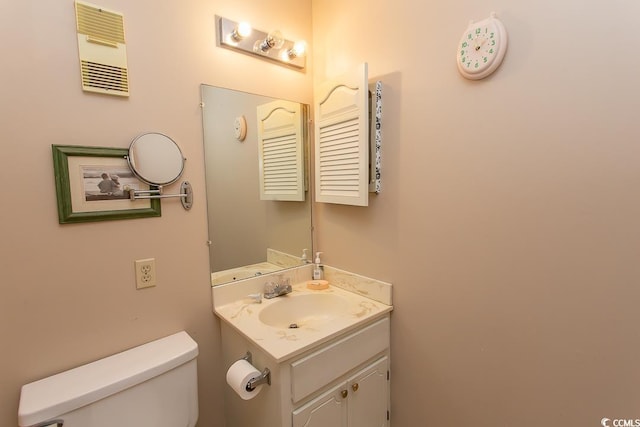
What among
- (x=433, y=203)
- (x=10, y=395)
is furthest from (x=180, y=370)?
(x=433, y=203)

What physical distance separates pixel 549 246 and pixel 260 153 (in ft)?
4.27

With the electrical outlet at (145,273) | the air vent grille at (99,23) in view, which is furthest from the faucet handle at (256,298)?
the air vent grille at (99,23)

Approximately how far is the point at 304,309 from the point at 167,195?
88 cm

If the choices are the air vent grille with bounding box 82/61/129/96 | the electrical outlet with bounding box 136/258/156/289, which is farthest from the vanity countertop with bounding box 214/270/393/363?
the air vent grille with bounding box 82/61/129/96

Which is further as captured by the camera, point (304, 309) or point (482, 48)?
point (304, 309)

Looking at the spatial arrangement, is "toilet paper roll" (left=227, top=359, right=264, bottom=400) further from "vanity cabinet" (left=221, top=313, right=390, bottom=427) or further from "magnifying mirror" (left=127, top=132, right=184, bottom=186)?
"magnifying mirror" (left=127, top=132, right=184, bottom=186)

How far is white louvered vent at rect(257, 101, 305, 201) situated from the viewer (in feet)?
5.16

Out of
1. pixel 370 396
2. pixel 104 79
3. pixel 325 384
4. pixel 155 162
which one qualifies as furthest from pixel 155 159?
pixel 370 396

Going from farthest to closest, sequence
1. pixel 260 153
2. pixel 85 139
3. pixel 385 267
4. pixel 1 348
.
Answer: pixel 260 153
pixel 385 267
pixel 85 139
pixel 1 348

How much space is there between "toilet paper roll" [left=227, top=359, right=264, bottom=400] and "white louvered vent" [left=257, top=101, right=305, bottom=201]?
83cm

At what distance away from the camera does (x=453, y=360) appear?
4.03 feet

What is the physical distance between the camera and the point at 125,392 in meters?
0.99

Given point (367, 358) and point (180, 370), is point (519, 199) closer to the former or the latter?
point (367, 358)

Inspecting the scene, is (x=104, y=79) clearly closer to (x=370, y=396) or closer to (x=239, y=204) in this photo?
(x=239, y=204)
